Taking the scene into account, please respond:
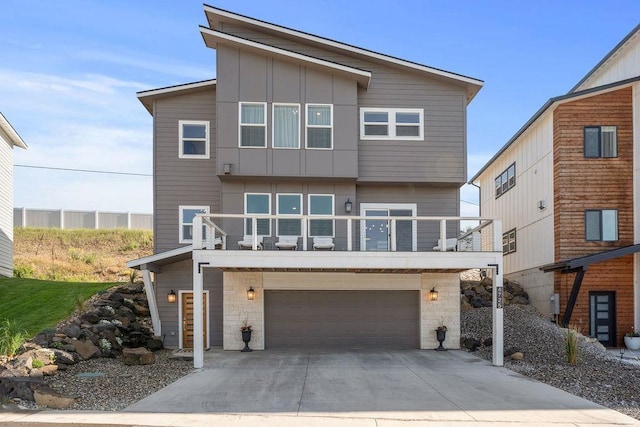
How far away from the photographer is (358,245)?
15.2 m

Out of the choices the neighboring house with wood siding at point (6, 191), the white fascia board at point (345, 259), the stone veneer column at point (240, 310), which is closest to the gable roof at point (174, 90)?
the stone veneer column at point (240, 310)

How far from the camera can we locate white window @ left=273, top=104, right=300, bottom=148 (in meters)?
14.9

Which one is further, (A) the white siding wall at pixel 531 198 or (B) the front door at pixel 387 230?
(A) the white siding wall at pixel 531 198

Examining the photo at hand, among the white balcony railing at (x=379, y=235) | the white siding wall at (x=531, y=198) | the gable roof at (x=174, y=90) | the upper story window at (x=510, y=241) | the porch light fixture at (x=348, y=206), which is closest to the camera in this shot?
the white balcony railing at (x=379, y=235)

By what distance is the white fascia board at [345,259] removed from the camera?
1245cm

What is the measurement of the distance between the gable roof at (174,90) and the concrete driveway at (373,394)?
8.27 meters

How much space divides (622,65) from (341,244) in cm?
1336

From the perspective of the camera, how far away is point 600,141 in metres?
17.1

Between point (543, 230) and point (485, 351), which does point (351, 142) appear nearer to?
point (485, 351)

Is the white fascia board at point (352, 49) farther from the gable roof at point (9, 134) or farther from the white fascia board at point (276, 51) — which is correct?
the gable roof at point (9, 134)

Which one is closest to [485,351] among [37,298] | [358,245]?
[358,245]

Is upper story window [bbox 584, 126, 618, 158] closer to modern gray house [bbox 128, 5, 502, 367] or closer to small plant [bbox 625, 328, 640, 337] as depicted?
modern gray house [bbox 128, 5, 502, 367]

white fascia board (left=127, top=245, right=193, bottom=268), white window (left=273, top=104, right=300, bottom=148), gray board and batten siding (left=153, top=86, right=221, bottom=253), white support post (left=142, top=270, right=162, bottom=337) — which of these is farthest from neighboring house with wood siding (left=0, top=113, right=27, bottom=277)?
white window (left=273, top=104, right=300, bottom=148)

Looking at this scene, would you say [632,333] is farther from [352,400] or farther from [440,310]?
[352,400]
